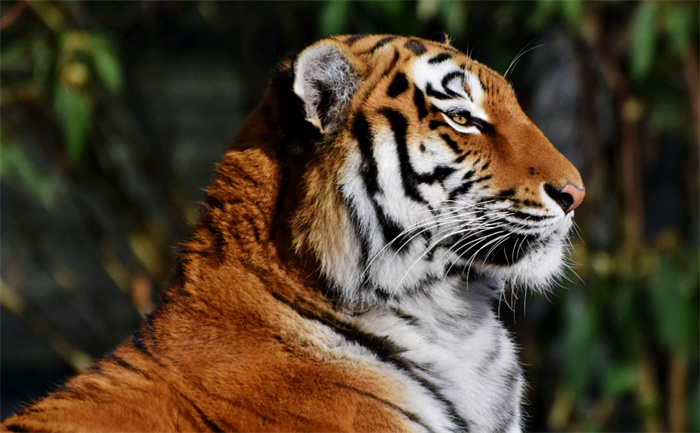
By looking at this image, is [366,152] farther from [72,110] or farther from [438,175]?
[72,110]

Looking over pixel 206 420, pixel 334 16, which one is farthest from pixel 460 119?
pixel 334 16

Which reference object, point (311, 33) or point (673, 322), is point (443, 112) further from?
point (311, 33)

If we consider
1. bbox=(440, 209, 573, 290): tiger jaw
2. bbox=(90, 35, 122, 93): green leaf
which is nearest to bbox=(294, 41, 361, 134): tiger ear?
bbox=(440, 209, 573, 290): tiger jaw

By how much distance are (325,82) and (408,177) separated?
0.83 ft

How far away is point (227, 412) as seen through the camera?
1.55 m

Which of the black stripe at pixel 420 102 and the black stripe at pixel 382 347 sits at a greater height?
the black stripe at pixel 420 102

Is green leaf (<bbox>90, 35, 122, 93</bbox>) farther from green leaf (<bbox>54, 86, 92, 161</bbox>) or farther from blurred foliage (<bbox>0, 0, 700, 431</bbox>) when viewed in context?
green leaf (<bbox>54, 86, 92, 161</bbox>)

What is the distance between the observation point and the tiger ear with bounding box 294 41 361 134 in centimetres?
170

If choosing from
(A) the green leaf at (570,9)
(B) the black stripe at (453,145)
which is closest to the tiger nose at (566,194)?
(B) the black stripe at (453,145)

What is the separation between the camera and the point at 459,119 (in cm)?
177

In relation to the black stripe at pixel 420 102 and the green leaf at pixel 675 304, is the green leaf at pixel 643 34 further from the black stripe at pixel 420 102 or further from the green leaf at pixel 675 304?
the black stripe at pixel 420 102

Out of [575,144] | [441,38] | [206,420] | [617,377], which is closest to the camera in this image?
[206,420]

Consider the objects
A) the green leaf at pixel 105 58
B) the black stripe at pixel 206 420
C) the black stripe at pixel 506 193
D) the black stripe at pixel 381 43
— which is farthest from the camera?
the green leaf at pixel 105 58

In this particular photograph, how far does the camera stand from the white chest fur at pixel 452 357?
172 centimetres
